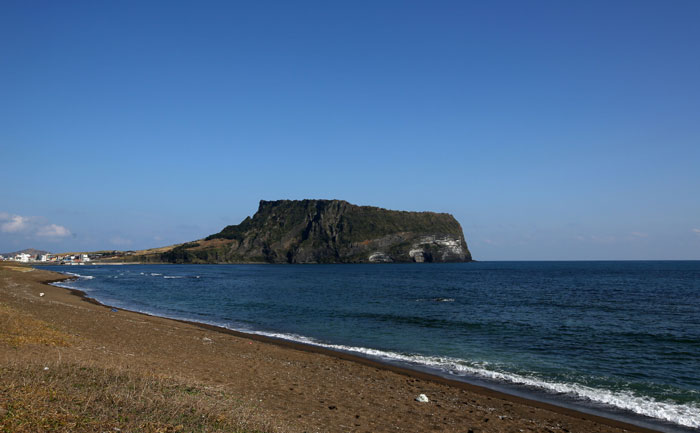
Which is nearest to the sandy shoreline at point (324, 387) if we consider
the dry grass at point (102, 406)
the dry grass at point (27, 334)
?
the dry grass at point (27, 334)

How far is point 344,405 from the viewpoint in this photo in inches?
522

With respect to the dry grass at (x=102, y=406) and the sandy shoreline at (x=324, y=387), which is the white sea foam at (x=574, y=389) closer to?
the sandy shoreline at (x=324, y=387)

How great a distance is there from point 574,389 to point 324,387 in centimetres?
1067

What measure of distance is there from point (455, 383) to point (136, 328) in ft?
63.4

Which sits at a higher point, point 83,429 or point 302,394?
point 83,429

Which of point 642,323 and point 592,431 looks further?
point 642,323

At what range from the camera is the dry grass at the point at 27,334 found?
51.9ft

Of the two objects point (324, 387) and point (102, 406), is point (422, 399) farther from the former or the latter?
point (102, 406)

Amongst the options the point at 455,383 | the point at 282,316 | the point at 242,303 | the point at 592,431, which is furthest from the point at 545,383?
the point at 242,303

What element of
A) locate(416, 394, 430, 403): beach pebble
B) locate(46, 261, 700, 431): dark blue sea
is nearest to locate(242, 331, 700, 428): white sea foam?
locate(46, 261, 700, 431): dark blue sea

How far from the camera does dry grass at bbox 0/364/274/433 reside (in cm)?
654

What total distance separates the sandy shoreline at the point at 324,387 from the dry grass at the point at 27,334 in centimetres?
77

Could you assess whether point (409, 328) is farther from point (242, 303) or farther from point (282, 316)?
point (242, 303)

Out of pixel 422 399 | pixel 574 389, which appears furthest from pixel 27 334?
pixel 574 389
